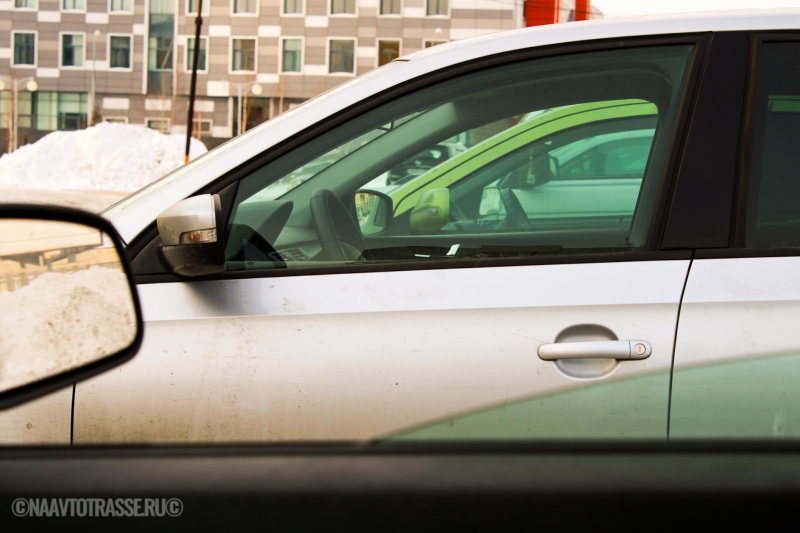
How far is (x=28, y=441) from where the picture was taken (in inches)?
59.9

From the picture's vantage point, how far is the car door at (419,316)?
150 cm

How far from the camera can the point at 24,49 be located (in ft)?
132

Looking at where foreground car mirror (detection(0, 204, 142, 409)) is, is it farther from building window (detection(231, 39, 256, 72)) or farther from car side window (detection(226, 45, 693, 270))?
building window (detection(231, 39, 256, 72))

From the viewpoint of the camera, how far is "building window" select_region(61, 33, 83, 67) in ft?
131

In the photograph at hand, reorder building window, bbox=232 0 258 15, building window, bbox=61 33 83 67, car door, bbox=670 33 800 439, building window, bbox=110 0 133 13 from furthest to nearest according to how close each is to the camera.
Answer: building window, bbox=61 33 83 67 < building window, bbox=110 0 133 13 < building window, bbox=232 0 258 15 < car door, bbox=670 33 800 439

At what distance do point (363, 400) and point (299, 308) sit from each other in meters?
0.27

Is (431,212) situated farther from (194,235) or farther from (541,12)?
(541,12)

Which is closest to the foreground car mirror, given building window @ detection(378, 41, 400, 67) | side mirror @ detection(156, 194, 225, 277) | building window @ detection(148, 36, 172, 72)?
side mirror @ detection(156, 194, 225, 277)

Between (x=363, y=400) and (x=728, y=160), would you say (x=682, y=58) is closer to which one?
(x=728, y=160)

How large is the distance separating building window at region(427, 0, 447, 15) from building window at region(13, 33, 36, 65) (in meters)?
23.7

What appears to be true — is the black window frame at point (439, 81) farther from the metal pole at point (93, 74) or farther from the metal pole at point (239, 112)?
the metal pole at point (93, 74)

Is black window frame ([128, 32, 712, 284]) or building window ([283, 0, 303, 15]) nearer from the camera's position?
black window frame ([128, 32, 712, 284])

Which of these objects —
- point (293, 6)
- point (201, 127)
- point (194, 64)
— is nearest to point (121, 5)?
point (201, 127)

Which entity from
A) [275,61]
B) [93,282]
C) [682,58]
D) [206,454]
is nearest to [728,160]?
[682,58]
